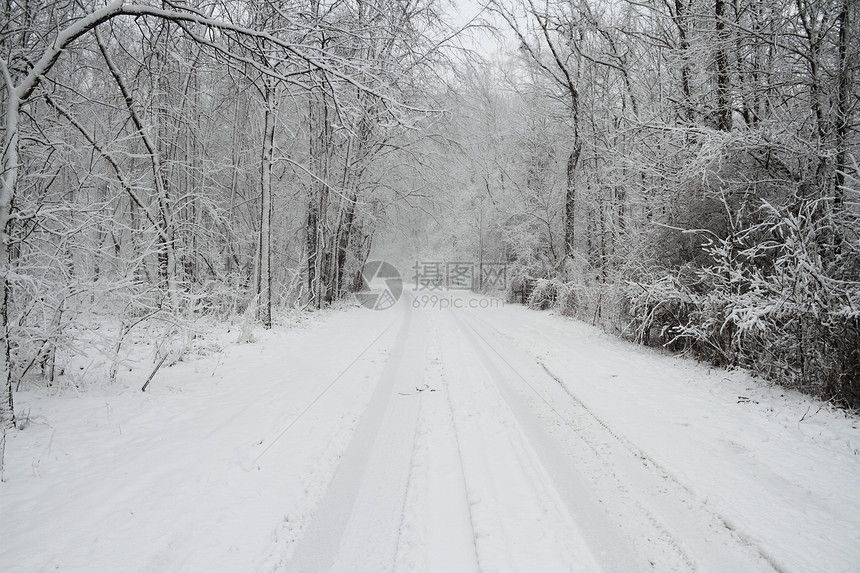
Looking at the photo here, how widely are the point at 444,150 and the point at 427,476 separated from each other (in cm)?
1633

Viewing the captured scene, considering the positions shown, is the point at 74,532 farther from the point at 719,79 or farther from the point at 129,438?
the point at 719,79

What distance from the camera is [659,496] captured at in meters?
3.13

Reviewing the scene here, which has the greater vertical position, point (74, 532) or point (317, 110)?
point (317, 110)

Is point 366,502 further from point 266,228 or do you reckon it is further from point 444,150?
point 444,150

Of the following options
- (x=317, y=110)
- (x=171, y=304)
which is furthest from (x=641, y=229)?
(x=317, y=110)

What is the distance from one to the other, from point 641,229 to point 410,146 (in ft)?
39.3

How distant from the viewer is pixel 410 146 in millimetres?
18312

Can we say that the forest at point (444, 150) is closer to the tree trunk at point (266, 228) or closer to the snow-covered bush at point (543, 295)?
the tree trunk at point (266, 228)

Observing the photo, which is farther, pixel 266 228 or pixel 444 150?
pixel 444 150

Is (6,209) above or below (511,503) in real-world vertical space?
above

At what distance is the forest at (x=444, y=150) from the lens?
4.51 m

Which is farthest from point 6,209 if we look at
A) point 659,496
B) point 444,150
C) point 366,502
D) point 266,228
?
point 444,150

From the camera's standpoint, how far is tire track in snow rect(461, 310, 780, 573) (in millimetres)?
2482

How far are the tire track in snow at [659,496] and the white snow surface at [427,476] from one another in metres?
0.02
